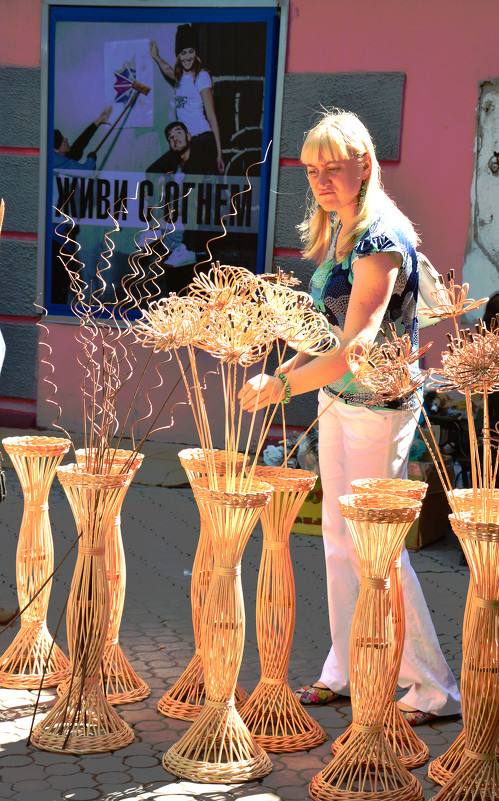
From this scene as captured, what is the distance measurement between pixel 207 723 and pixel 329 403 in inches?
36.8

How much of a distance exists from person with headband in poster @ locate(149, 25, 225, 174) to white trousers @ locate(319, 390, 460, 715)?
3743 mm

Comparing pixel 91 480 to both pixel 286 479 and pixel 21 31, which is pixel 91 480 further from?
pixel 21 31

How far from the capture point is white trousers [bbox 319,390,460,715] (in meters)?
2.89

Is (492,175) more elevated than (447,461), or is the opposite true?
(492,175)

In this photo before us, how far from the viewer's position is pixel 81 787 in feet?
8.25

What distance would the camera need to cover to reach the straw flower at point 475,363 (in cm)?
236

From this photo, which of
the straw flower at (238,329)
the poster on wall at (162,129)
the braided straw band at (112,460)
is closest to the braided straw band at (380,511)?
the straw flower at (238,329)

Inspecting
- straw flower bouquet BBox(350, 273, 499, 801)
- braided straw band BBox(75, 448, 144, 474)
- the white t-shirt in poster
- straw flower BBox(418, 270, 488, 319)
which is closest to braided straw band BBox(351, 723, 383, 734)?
straw flower bouquet BBox(350, 273, 499, 801)

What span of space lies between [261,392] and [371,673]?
0.76m

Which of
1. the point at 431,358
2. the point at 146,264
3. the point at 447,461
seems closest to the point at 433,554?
the point at 447,461

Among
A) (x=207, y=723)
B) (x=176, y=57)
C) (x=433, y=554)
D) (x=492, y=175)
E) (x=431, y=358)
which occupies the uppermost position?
(x=176, y=57)

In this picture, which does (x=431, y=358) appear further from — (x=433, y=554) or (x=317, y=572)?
(x=317, y=572)

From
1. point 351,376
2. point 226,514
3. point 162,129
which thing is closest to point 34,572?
point 226,514

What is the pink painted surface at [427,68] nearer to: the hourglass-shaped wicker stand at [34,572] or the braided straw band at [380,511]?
the hourglass-shaped wicker stand at [34,572]
